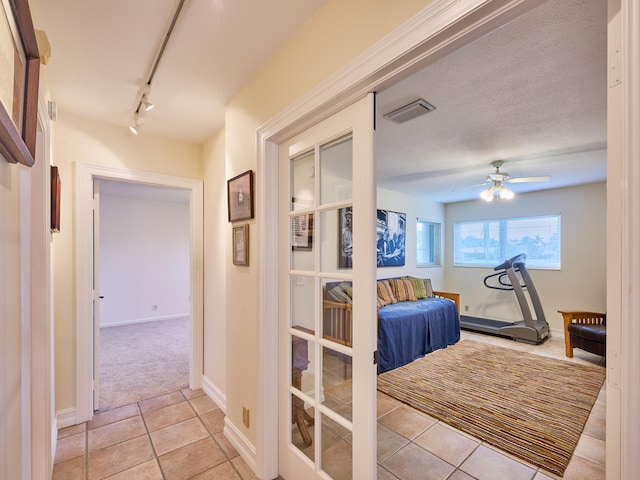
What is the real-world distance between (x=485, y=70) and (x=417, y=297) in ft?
12.1

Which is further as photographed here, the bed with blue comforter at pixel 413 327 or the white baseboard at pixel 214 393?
the bed with blue comforter at pixel 413 327

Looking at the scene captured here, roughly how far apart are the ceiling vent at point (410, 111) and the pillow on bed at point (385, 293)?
2.61 m

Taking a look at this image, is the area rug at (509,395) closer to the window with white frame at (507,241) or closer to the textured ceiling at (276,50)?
the window with white frame at (507,241)

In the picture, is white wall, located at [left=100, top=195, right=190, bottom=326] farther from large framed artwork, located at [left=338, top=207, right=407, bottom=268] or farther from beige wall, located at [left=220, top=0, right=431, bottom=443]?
beige wall, located at [left=220, top=0, right=431, bottom=443]

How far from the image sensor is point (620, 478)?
→ 0.62 meters

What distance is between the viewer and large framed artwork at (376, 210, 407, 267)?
523 cm

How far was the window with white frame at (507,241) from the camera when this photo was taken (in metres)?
5.33

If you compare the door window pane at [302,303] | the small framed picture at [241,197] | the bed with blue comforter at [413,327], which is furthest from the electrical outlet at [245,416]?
the bed with blue comforter at [413,327]

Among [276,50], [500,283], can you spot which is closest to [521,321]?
[500,283]

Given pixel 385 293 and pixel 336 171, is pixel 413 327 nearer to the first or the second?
pixel 385 293

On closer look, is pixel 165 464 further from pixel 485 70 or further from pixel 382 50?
pixel 485 70

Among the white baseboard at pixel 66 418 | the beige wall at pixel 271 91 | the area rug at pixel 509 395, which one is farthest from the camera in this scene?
the white baseboard at pixel 66 418

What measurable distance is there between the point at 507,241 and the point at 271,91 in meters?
5.65

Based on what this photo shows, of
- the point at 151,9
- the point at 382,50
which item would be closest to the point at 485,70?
the point at 382,50
